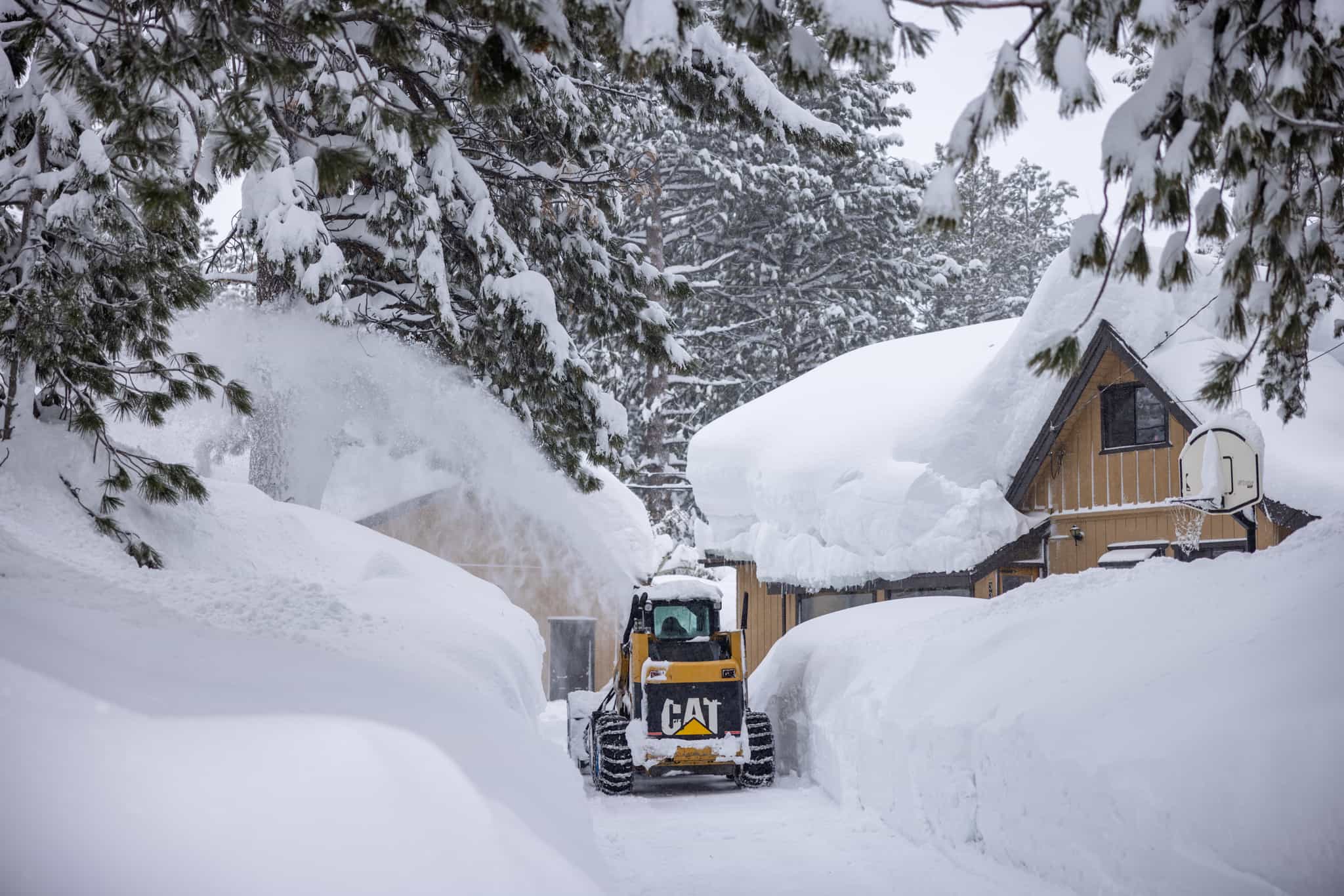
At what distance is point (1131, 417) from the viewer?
14.6 metres

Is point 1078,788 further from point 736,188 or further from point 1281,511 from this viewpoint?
point 736,188

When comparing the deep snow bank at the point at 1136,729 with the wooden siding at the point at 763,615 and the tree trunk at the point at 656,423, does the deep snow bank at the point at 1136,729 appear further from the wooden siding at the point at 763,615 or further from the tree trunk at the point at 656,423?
the tree trunk at the point at 656,423

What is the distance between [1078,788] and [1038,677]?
1266mm

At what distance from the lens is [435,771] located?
3.57 m

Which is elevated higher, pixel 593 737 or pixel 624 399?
pixel 624 399

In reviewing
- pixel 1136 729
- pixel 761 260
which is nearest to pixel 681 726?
pixel 1136 729

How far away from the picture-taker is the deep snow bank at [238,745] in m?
2.42

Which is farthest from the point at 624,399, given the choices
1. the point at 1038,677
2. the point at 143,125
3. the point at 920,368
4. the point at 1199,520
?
the point at 143,125

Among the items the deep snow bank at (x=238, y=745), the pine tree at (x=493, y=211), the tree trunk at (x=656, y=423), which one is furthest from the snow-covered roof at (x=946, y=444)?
the deep snow bank at (x=238, y=745)

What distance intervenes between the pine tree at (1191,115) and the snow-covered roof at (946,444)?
30.3 feet

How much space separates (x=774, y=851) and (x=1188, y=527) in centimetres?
826

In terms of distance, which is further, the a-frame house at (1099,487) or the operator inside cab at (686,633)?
the a-frame house at (1099,487)

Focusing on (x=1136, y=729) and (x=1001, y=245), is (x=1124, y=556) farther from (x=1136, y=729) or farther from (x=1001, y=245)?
(x=1001, y=245)

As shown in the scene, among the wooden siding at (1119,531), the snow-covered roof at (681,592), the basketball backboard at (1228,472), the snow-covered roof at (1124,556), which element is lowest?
the snow-covered roof at (681,592)
